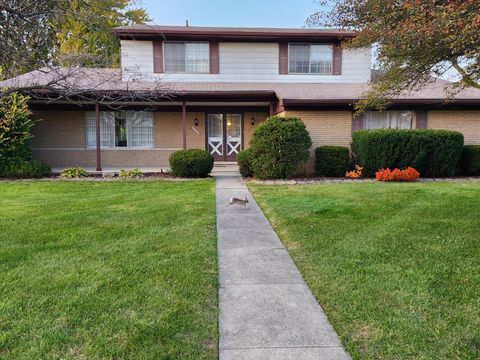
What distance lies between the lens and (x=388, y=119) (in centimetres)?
1484

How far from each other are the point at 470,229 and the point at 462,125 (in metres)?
9.82

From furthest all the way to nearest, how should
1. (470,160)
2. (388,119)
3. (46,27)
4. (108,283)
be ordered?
(388,119) < (470,160) < (46,27) < (108,283)

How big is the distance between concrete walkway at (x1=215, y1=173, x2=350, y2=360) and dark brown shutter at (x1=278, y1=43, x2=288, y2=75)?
39.9ft

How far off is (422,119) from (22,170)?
14.0 m

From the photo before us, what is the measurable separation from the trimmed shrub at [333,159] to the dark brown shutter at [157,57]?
7.52 meters

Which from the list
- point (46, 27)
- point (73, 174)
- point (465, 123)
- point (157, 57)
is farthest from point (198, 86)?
point (46, 27)

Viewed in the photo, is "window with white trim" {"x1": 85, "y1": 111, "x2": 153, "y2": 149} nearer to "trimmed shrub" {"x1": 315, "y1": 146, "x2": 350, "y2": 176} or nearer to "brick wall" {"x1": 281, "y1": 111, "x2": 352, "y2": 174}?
"brick wall" {"x1": 281, "y1": 111, "x2": 352, "y2": 174}

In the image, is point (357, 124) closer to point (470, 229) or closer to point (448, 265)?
point (470, 229)

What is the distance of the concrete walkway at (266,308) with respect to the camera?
2.77 m

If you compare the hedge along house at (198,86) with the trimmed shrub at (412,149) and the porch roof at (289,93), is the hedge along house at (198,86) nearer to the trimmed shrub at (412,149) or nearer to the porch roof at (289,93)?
the porch roof at (289,93)

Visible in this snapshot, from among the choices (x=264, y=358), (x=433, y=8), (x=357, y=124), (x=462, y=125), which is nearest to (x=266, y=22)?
(x=357, y=124)

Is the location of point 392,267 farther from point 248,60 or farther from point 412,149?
point 248,60

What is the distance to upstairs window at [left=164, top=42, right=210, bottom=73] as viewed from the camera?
53.0 ft

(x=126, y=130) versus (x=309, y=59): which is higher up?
(x=309, y=59)
